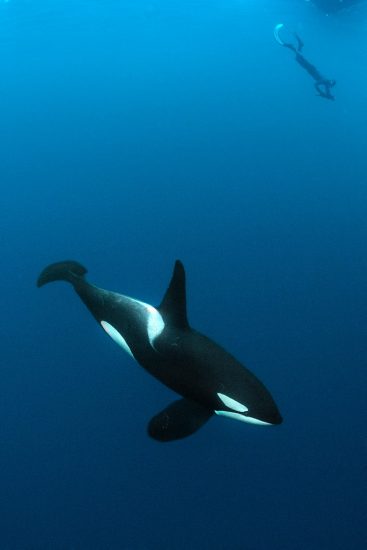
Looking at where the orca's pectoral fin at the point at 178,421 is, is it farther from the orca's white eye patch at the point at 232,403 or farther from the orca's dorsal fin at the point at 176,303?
the orca's dorsal fin at the point at 176,303

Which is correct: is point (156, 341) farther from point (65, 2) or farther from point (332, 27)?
point (332, 27)

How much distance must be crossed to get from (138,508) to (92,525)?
28.1 inches

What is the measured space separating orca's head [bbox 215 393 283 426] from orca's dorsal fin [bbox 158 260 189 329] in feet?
2.60

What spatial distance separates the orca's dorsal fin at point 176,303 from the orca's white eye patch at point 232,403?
2.47ft

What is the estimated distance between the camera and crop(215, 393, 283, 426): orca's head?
12.5 feet

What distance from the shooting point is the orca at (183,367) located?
12.7 feet

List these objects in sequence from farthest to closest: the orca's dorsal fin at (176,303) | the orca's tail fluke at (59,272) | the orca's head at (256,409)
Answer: the orca's tail fluke at (59,272) → the orca's dorsal fin at (176,303) → the orca's head at (256,409)

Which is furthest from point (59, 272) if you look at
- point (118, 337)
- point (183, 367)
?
point (183, 367)

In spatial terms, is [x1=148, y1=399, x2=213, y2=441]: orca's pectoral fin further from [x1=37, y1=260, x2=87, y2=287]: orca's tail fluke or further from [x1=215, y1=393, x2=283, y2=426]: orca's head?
[x1=37, y1=260, x2=87, y2=287]: orca's tail fluke

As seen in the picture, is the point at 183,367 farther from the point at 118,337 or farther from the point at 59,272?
the point at 59,272

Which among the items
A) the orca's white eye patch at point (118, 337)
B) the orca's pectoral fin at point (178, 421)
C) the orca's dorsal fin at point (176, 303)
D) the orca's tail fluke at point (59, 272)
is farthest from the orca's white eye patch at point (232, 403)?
the orca's tail fluke at point (59, 272)

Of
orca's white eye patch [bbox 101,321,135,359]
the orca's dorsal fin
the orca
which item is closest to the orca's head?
the orca

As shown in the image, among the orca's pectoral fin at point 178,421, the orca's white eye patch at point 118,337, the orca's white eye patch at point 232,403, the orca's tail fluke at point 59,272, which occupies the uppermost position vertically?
the orca's tail fluke at point 59,272

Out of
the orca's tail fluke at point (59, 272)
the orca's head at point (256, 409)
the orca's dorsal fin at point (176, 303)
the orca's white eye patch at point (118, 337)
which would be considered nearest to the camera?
the orca's head at point (256, 409)
